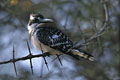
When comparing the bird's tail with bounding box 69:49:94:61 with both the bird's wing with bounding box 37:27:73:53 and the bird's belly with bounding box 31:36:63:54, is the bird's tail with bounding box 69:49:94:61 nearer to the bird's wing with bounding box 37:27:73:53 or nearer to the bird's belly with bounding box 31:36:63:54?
the bird's wing with bounding box 37:27:73:53

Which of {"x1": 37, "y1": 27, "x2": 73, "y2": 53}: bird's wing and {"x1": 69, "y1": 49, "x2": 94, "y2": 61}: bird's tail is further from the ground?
{"x1": 37, "y1": 27, "x2": 73, "y2": 53}: bird's wing

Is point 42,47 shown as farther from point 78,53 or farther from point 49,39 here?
point 78,53

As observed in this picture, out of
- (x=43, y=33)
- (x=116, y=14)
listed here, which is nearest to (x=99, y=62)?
(x=116, y=14)

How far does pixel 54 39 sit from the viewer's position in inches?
190

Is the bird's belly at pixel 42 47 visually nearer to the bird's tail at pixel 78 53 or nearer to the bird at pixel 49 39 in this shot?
the bird at pixel 49 39

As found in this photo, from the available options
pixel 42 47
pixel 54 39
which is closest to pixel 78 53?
pixel 54 39

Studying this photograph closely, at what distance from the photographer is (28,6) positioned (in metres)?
7.74

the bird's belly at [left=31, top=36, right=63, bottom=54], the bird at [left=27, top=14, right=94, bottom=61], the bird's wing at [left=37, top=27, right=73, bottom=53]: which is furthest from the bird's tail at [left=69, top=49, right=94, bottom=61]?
the bird's belly at [left=31, top=36, right=63, bottom=54]

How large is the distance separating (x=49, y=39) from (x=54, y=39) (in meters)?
0.09

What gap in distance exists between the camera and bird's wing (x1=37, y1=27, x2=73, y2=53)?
4.60 metres

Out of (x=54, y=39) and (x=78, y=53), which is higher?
(x=54, y=39)

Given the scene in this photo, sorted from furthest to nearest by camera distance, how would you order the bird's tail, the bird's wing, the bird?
1. the bird's wing
2. the bird
3. the bird's tail

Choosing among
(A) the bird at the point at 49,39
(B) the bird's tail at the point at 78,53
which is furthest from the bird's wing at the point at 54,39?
(B) the bird's tail at the point at 78,53

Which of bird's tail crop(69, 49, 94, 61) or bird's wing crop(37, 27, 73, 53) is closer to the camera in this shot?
bird's tail crop(69, 49, 94, 61)
